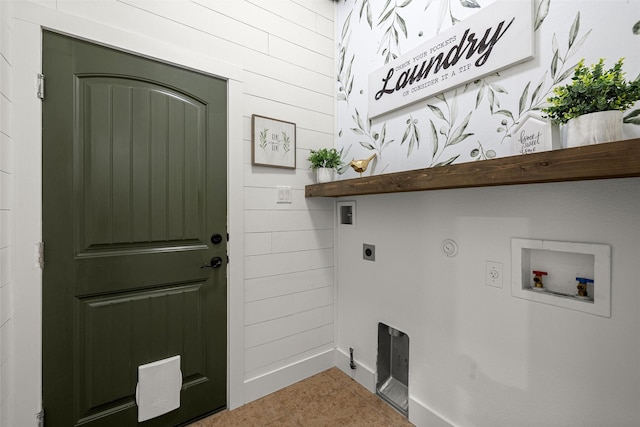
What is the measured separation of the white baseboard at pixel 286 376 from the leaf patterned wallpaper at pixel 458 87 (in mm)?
1430

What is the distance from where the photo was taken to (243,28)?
1811 mm

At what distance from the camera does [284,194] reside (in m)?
1.98

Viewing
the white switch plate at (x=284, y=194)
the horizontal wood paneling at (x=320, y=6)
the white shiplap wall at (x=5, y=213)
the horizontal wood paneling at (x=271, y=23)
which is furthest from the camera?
the horizontal wood paneling at (x=320, y=6)

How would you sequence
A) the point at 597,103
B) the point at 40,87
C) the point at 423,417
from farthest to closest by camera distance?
the point at 423,417
the point at 40,87
the point at 597,103

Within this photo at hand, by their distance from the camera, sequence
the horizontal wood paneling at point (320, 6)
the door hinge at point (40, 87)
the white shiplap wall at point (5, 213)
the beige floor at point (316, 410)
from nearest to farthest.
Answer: the white shiplap wall at point (5, 213), the door hinge at point (40, 87), the beige floor at point (316, 410), the horizontal wood paneling at point (320, 6)

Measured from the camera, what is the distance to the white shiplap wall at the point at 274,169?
5.54 feet

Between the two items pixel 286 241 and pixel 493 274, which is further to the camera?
pixel 286 241

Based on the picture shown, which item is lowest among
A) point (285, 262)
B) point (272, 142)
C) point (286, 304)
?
point (286, 304)

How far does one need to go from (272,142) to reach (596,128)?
1.59m

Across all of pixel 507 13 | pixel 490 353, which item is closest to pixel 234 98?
pixel 507 13

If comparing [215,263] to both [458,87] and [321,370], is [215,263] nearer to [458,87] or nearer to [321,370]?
[321,370]

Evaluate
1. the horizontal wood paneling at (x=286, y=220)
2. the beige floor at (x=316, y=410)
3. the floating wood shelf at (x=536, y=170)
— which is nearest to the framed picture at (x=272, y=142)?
the horizontal wood paneling at (x=286, y=220)

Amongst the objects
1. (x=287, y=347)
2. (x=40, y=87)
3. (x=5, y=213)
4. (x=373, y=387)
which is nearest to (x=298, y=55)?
(x=40, y=87)

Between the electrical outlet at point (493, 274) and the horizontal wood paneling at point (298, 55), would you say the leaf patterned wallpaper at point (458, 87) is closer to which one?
the horizontal wood paneling at point (298, 55)
